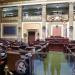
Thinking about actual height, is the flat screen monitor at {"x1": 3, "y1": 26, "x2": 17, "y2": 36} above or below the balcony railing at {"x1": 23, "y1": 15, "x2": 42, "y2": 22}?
below

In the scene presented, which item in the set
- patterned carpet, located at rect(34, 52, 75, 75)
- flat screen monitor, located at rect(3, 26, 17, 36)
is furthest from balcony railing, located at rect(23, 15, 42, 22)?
patterned carpet, located at rect(34, 52, 75, 75)

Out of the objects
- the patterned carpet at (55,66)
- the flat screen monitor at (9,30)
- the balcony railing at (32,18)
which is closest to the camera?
the patterned carpet at (55,66)

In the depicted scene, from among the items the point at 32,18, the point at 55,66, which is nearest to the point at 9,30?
the point at 32,18

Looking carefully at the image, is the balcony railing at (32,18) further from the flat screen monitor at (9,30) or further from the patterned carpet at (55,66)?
the patterned carpet at (55,66)

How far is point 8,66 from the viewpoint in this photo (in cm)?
356

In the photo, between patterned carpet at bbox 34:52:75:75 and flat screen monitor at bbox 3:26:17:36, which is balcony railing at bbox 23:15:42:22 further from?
patterned carpet at bbox 34:52:75:75

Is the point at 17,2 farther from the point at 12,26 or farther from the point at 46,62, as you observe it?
the point at 46,62

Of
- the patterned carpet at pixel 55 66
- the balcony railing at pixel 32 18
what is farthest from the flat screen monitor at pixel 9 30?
the patterned carpet at pixel 55 66

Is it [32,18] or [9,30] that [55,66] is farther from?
[9,30]

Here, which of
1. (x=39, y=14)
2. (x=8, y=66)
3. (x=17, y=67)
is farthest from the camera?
(x=39, y=14)

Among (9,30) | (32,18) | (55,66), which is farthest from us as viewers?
(9,30)

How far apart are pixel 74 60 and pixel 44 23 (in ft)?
72.9

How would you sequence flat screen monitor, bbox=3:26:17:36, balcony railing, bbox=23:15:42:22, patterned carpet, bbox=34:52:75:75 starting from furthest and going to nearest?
1. flat screen monitor, bbox=3:26:17:36
2. balcony railing, bbox=23:15:42:22
3. patterned carpet, bbox=34:52:75:75

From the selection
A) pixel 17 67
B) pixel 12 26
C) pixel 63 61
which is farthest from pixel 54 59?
pixel 12 26
